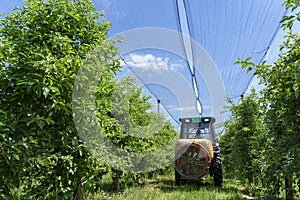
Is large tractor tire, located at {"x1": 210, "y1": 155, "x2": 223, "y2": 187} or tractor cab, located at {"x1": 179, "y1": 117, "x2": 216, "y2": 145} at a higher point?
tractor cab, located at {"x1": 179, "y1": 117, "x2": 216, "y2": 145}

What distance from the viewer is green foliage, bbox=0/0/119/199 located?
66.6 inches

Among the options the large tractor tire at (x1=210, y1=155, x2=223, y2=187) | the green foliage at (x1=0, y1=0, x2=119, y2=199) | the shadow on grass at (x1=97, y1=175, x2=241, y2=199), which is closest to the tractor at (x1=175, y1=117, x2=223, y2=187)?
the large tractor tire at (x1=210, y1=155, x2=223, y2=187)

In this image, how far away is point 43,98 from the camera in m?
1.97

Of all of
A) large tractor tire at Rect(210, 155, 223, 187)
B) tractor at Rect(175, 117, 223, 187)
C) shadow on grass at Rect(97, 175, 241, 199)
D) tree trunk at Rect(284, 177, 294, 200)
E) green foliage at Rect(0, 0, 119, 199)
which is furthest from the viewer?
large tractor tire at Rect(210, 155, 223, 187)

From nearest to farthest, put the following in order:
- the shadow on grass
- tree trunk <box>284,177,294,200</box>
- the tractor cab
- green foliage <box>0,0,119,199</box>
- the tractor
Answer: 1. green foliage <box>0,0,119,199</box>
2. tree trunk <box>284,177,294,200</box>
3. the shadow on grass
4. the tractor
5. the tractor cab

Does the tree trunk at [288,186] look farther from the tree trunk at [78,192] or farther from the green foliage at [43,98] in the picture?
the tree trunk at [78,192]

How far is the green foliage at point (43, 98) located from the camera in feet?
5.55

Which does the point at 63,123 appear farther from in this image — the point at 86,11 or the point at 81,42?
the point at 86,11

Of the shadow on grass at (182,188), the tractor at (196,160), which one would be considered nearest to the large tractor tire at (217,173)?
the tractor at (196,160)

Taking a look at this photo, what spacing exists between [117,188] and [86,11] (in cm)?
384

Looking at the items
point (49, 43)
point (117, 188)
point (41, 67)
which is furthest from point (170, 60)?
point (41, 67)

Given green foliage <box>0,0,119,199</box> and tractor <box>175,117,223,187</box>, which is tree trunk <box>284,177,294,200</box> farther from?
tractor <box>175,117,223,187</box>

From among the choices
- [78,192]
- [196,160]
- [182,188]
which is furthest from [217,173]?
[78,192]

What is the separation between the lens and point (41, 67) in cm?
177
